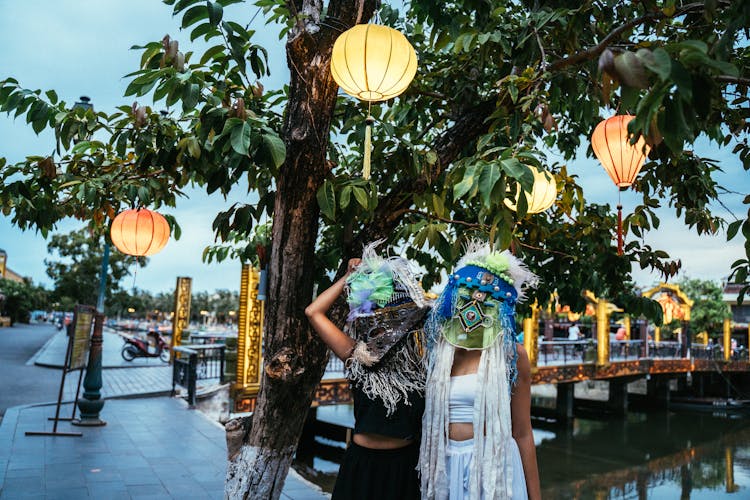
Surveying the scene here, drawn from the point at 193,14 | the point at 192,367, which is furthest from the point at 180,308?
the point at 193,14

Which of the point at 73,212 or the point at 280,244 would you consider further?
the point at 73,212

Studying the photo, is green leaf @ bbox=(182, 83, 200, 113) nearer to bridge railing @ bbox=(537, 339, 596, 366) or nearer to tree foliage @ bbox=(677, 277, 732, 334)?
bridge railing @ bbox=(537, 339, 596, 366)

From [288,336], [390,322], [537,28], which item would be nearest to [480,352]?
[390,322]

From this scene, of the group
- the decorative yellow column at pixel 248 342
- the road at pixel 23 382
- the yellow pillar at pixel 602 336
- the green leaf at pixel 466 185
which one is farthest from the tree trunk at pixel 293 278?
the yellow pillar at pixel 602 336

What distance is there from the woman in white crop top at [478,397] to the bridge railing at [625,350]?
70.7ft

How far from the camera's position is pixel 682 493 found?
13.1 metres

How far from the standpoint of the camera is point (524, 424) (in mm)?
2469

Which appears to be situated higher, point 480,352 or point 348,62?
point 348,62

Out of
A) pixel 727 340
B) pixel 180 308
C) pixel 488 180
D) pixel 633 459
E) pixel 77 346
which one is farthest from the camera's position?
pixel 727 340

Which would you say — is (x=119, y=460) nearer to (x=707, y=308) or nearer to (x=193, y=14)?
(x=193, y=14)

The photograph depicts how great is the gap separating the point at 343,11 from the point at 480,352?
2.10 meters

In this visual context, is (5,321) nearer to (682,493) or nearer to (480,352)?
(682,493)

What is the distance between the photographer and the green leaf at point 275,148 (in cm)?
263

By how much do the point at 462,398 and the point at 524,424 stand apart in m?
0.32
